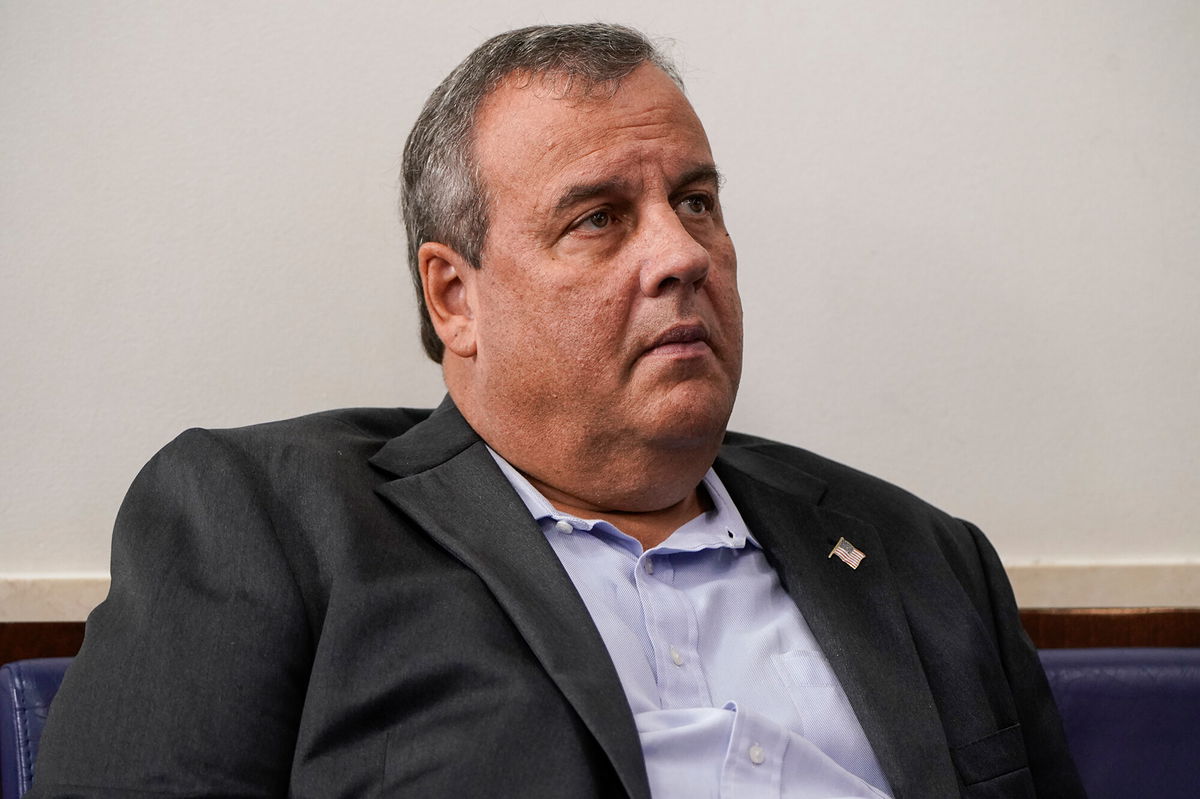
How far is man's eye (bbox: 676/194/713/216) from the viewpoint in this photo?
4.97 ft

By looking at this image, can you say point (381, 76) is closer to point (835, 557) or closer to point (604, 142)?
point (604, 142)

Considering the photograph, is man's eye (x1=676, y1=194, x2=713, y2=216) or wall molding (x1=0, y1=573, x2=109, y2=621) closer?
man's eye (x1=676, y1=194, x2=713, y2=216)

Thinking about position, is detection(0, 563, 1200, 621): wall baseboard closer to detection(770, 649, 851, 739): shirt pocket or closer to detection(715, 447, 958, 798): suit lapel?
detection(715, 447, 958, 798): suit lapel

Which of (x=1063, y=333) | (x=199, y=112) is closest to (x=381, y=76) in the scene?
(x=199, y=112)

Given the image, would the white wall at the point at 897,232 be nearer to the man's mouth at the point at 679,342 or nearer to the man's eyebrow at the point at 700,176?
the man's eyebrow at the point at 700,176

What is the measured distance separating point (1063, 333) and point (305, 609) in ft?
4.77

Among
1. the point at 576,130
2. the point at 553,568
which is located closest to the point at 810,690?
the point at 553,568

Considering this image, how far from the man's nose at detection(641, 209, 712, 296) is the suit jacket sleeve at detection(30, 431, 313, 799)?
55 centimetres

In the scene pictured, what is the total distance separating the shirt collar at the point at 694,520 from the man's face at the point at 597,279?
83 millimetres

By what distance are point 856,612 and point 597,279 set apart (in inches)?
22.2

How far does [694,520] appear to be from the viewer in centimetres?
153

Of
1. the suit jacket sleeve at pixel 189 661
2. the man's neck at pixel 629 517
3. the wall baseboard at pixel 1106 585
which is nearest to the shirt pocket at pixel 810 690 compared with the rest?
the man's neck at pixel 629 517

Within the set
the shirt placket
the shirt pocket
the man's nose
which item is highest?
the man's nose

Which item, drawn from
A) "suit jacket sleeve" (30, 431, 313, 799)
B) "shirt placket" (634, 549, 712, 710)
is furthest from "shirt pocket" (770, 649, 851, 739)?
"suit jacket sleeve" (30, 431, 313, 799)
